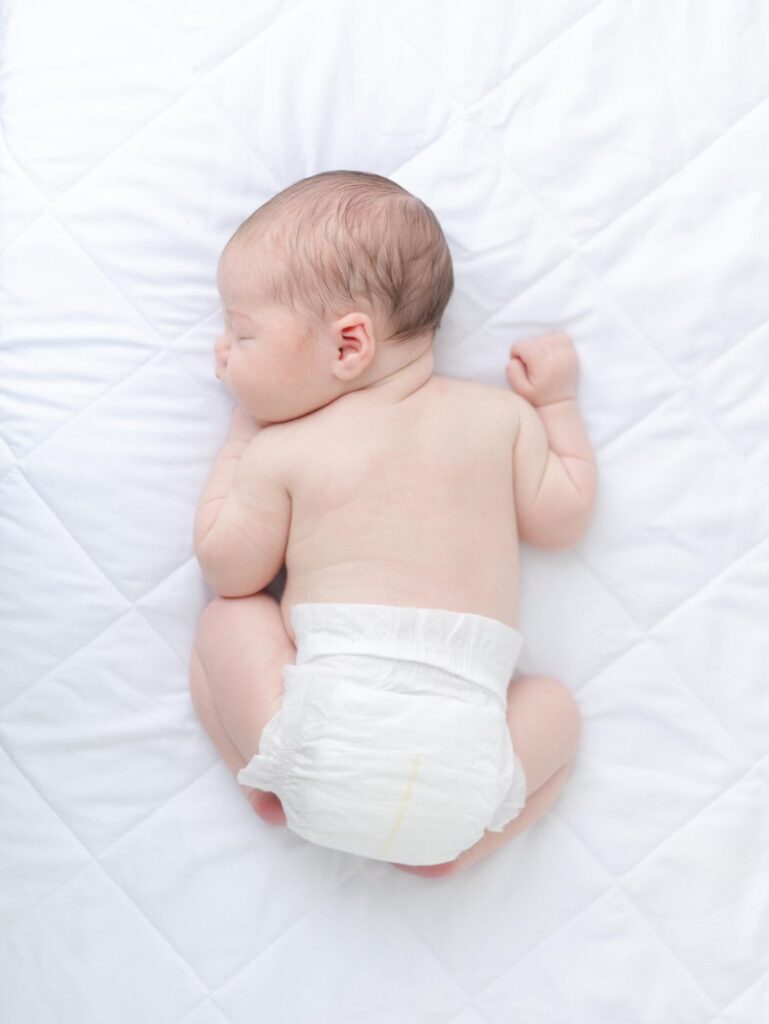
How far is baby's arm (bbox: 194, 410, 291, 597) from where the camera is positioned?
3.94 ft

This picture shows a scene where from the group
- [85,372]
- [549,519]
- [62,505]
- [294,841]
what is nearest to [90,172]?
[85,372]

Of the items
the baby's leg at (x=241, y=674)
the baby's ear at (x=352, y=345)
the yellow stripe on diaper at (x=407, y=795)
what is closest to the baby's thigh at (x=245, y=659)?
the baby's leg at (x=241, y=674)

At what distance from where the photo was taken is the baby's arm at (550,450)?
1.24m

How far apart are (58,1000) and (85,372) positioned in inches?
25.1

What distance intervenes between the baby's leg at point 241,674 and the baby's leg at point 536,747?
201 mm

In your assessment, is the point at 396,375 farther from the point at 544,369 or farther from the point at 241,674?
the point at 241,674

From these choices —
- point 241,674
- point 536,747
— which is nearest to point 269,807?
point 241,674

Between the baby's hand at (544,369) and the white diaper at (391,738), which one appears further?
the baby's hand at (544,369)

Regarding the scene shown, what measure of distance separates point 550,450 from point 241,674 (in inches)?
15.2

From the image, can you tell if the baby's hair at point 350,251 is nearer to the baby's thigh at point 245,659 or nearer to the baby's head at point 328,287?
the baby's head at point 328,287

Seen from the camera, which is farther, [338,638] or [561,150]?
[561,150]

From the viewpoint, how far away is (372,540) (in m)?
1.18

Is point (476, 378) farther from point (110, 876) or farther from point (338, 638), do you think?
point (110, 876)

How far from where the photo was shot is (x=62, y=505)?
126cm
